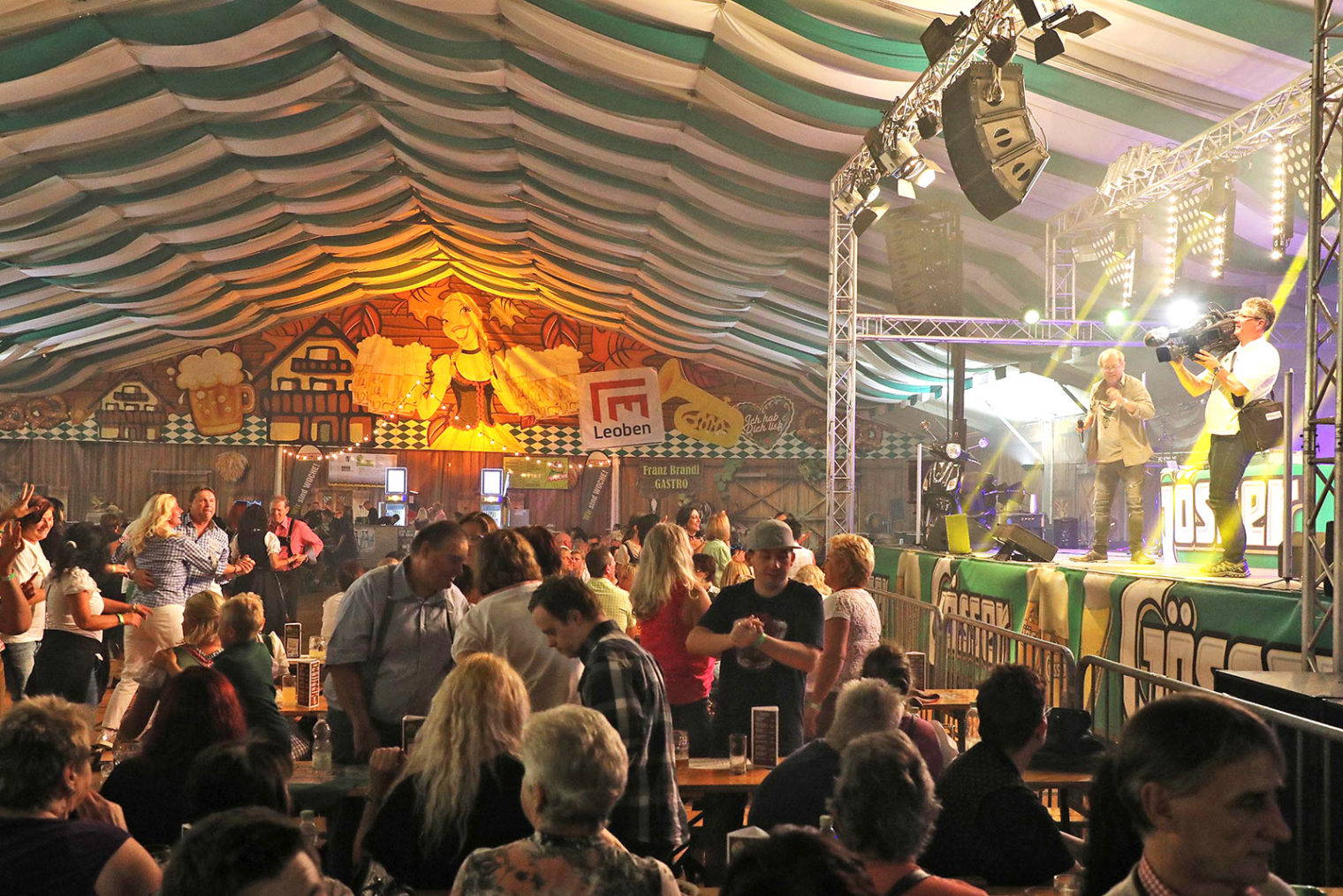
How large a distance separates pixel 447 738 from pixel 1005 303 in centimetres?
992

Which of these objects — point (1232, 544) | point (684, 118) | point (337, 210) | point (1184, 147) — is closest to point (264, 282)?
point (337, 210)

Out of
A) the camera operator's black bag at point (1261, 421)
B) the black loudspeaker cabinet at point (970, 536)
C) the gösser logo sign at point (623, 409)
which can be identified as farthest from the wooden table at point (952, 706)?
the gösser logo sign at point (623, 409)

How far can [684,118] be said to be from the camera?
956 cm

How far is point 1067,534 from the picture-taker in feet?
41.7

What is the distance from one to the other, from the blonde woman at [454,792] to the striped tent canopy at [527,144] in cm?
514

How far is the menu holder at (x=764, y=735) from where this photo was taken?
13.2 feet

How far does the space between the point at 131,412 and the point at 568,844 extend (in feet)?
62.5

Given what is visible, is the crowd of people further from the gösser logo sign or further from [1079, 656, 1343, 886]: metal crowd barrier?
the gösser logo sign

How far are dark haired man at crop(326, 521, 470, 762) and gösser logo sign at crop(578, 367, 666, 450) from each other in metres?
12.1

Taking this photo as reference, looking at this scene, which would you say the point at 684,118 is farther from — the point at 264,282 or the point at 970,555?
the point at 264,282

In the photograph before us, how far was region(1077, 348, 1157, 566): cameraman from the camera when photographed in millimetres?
7949

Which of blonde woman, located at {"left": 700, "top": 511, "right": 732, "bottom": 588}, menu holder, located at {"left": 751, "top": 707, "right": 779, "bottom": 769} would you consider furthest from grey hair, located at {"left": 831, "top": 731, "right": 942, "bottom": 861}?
blonde woman, located at {"left": 700, "top": 511, "right": 732, "bottom": 588}

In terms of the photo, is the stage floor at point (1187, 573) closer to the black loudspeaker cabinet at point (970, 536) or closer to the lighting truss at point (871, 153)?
the black loudspeaker cabinet at point (970, 536)

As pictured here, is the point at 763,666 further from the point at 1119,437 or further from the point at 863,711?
the point at 1119,437
